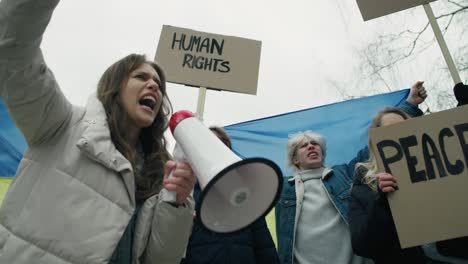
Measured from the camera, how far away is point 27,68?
93 centimetres

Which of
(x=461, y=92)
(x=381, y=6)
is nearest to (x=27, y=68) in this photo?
(x=461, y=92)

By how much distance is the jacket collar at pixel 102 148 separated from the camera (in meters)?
1.12

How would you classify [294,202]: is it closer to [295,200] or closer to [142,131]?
[295,200]

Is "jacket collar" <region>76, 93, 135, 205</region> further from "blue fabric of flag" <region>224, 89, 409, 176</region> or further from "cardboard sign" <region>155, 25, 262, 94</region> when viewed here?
"blue fabric of flag" <region>224, 89, 409, 176</region>

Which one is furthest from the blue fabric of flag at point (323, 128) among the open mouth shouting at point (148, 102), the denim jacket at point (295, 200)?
the open mouth shouting at point (148, 102)

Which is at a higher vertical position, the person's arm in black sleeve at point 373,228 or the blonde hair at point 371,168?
the blonde hair at point 371,168

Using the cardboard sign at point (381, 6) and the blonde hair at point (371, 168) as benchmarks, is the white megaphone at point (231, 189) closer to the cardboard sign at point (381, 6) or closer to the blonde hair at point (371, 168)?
the blonde hair at point (371, 168)

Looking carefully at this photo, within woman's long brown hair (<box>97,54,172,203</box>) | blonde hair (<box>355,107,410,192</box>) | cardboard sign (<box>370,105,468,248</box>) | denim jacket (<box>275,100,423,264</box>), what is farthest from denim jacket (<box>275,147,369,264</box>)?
woman's long brown hair (<box>97,54,172,203</box>)

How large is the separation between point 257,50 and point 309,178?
1429 mm

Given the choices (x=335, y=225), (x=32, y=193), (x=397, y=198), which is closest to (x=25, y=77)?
(x=32, y=193)

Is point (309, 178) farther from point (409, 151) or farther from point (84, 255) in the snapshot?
point (84, 255)

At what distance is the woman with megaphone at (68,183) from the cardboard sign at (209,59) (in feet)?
5.40

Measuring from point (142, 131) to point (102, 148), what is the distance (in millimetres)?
493

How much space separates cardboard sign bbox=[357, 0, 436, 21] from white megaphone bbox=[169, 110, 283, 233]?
1962 millimetres
